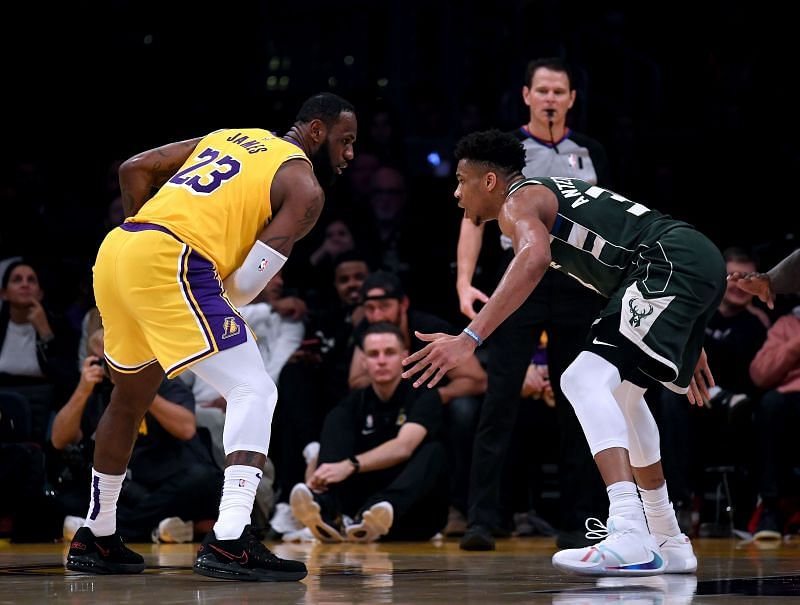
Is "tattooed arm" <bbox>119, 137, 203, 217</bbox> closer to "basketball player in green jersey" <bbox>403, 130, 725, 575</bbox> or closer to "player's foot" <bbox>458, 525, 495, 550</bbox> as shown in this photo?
"basketball player in green jersey" <bbox>403, 130, 725, 575</bbox>

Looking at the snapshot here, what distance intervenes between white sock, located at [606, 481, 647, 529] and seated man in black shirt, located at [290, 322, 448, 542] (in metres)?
2.68

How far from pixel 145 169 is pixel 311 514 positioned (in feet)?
9.25

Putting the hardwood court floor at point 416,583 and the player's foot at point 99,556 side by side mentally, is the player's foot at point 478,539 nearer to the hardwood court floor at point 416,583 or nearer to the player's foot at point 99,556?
the hardwood court floor at point 416,583

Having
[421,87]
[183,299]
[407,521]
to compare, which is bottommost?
[407,521]

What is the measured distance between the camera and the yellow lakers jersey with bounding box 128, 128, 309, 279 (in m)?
4.62

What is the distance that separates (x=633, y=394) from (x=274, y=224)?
148cm

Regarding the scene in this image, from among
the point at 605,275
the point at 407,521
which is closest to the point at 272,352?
the point at 407,521

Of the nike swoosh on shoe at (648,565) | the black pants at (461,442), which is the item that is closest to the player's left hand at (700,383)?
the nike swoosh on shoe at (648,565)

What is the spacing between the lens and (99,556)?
486 centimetres

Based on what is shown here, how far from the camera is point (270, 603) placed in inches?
143

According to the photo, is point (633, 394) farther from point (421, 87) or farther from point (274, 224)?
point (421, 87)

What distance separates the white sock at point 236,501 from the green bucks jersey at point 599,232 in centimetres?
146

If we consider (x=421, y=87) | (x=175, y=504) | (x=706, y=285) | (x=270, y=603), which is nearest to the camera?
(x=270, y=603)

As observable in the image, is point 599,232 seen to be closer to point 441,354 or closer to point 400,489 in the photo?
point 441,354
